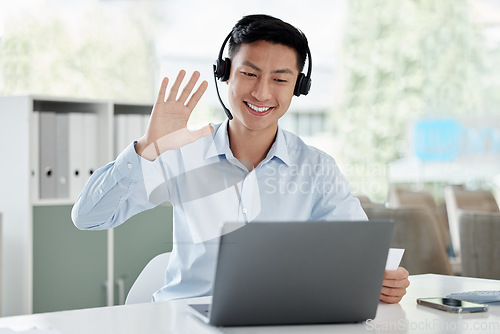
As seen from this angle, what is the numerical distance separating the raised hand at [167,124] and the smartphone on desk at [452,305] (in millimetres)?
592

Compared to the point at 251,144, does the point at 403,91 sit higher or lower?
higher

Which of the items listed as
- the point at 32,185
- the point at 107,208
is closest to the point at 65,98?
the point at 32,185

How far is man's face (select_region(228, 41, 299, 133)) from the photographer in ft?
5.18

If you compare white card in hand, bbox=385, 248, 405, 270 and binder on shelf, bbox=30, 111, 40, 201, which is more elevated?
binder on shelf, bbox=30, 111, 40, 201

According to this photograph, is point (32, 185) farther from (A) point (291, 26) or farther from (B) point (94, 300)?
(A) point (291, 26)

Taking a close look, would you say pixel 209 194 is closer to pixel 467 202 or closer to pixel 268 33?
pixel 268 33

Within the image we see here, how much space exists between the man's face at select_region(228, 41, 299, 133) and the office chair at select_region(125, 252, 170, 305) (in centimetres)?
40

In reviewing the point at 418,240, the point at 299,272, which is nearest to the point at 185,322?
the point at 299,272

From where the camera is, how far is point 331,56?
22.5 ft

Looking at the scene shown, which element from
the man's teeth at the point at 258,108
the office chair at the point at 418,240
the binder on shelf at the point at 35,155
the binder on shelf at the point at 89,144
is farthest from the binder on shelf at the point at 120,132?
the man's teeth at the point at 258,108

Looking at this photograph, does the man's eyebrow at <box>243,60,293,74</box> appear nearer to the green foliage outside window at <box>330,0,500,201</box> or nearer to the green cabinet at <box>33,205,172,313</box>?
the green cabinet at <box>33,205,172,313</box>

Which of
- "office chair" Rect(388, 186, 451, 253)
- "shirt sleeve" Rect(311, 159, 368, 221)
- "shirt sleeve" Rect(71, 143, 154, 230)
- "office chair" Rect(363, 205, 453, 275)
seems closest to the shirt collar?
"shirt sleeve" Rect(311, 159, 368, 221)

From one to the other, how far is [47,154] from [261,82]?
1441 mm

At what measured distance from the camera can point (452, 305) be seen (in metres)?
1.18
